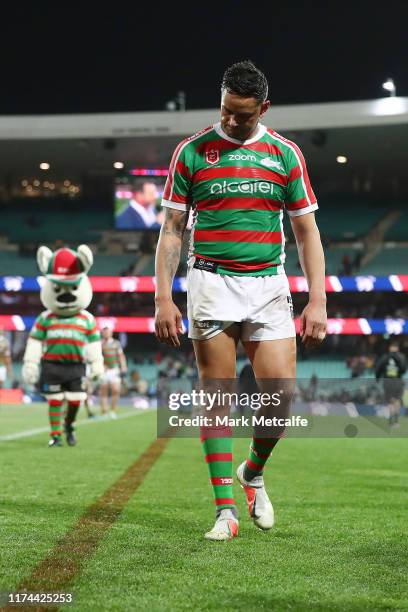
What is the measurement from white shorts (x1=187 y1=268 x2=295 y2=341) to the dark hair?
84 centimetres

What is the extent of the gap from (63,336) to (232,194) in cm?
656

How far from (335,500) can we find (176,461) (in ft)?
11.0

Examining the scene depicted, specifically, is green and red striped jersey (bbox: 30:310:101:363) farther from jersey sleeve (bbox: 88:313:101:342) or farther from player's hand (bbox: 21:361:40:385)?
player's hand (bbox: 21:361:40:385)

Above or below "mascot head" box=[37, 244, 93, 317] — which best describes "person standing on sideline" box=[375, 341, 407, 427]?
below

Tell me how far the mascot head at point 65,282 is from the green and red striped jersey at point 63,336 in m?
0.12

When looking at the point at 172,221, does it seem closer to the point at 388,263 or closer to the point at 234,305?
the point at 234,305

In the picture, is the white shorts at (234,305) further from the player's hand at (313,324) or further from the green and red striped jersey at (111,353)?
the green and red striped jersey at (111,353)

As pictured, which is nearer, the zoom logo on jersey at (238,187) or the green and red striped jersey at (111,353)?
the zoom logo on jersey at (238,187)

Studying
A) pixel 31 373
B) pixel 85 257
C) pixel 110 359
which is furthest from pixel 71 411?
pixel 110 359

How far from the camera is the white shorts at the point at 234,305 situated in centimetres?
447

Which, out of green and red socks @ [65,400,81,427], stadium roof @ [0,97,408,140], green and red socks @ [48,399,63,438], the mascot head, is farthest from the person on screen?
green and red socks @ [48,399,63,438]

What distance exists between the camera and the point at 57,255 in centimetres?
1138

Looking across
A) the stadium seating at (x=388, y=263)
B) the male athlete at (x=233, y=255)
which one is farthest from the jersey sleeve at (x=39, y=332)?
the stadium seating at (x=388, y=263)

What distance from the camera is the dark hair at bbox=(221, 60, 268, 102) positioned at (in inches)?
172
